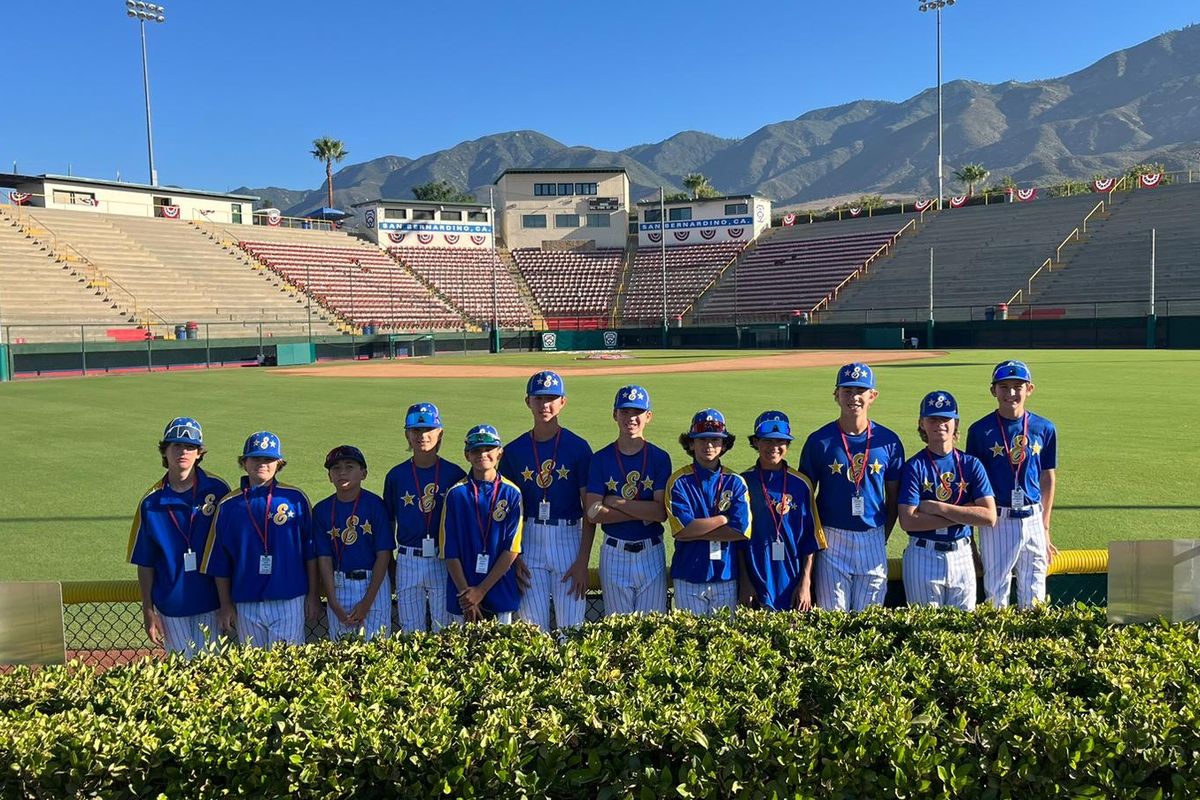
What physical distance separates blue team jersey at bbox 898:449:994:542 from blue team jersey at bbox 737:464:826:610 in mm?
601

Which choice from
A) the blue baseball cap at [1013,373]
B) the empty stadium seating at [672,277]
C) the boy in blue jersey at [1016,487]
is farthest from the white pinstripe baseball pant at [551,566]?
the empty stadium seating at [672,277]

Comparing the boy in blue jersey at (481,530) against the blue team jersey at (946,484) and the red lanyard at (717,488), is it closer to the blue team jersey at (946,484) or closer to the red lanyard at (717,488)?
the red lanyard at (717,488)

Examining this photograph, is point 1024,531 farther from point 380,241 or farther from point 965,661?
Answer: point 380,241

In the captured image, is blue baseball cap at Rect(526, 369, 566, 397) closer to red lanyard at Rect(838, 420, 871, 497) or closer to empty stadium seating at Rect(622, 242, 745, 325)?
red lanyard at Rect(838, 420, 871, 497)

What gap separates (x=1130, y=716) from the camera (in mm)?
2812

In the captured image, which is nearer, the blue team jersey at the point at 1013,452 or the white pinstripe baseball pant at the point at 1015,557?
the white pinstripe baseball pant at the point at 1015,557

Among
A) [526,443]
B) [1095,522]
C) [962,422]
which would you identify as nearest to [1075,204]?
[962,422]

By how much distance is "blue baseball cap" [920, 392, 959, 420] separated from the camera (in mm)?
5055

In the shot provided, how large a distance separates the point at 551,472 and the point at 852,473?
1913mm

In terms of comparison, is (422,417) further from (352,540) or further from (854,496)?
(854,496)

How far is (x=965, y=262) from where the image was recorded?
56.5 meters

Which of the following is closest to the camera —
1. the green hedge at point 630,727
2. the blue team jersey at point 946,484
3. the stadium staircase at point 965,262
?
the green hedge at point 630,727

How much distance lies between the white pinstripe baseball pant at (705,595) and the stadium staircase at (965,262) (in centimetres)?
4938

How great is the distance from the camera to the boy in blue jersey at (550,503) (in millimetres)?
5340
